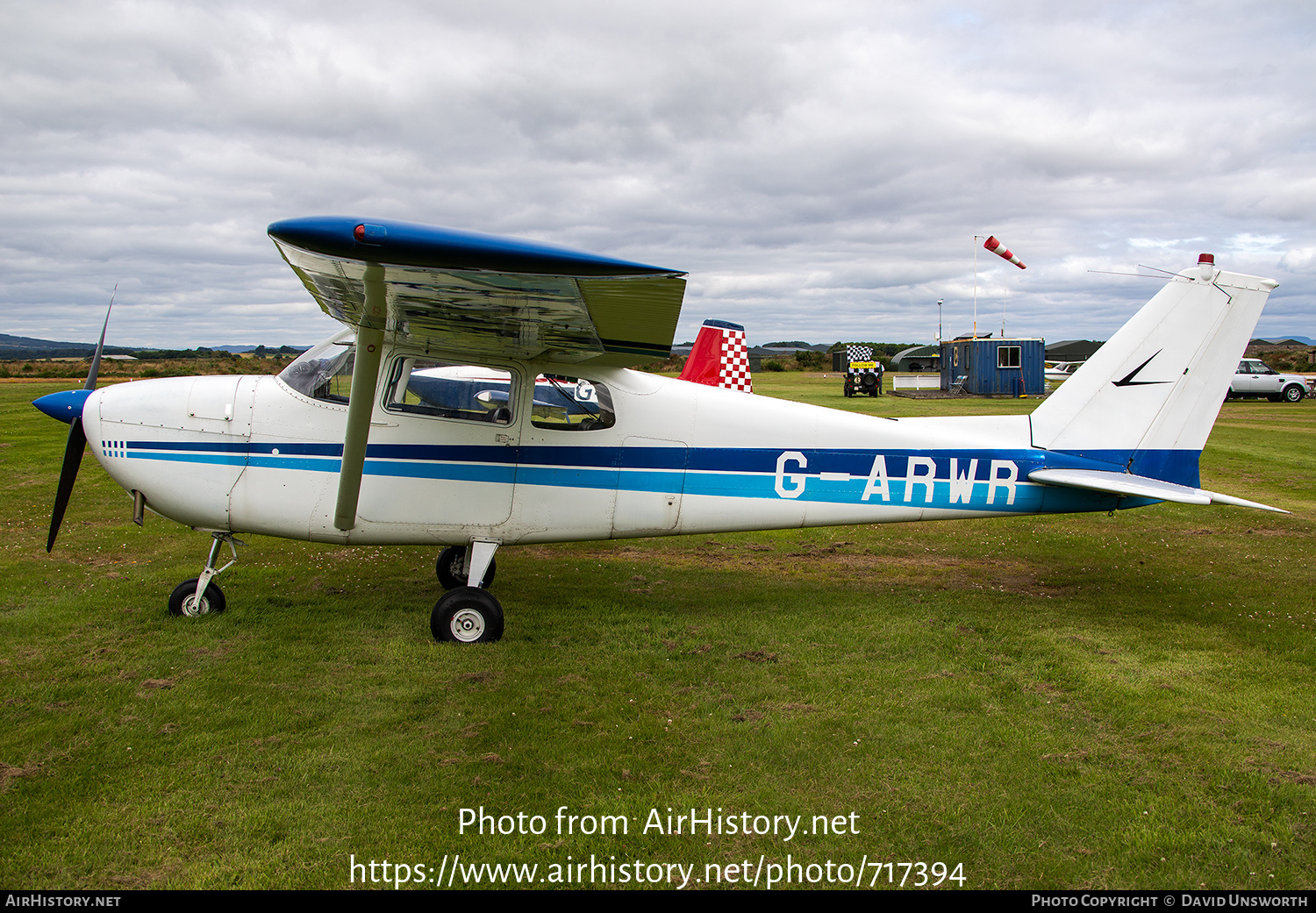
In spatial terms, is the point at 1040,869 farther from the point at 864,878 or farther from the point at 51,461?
the point at 51,461

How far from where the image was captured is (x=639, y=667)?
5141 millimetres

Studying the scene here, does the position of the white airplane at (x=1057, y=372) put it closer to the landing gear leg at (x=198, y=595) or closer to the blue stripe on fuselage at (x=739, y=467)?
the blue stripe on fuselage at (x=739, y=467)

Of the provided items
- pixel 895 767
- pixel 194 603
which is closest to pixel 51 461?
pixel 194 603

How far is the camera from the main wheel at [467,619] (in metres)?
5.54

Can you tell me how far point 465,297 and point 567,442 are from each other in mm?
1585

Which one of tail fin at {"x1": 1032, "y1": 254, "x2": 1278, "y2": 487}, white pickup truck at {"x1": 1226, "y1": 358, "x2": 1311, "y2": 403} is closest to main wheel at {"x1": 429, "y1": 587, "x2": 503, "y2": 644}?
tail fin at {"x1": 1032, "y1": 254, "x2": 1278, "y2": 487}

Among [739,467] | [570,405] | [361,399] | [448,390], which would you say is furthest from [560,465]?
[361,399]

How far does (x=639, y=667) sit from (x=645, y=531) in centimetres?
132

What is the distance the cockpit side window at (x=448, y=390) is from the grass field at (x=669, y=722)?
65.4 inches

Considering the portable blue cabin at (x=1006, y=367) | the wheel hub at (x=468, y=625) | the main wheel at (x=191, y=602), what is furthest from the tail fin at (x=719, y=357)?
the portable blue cabin at (x=1006, y=367)

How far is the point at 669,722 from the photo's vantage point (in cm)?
436

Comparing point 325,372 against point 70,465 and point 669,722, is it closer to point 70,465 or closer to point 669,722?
point 70,465

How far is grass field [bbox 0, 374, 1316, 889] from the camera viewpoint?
3.21 meters

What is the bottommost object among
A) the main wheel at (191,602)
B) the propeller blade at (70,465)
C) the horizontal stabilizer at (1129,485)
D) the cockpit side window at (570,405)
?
the main wheel at (191,602)
